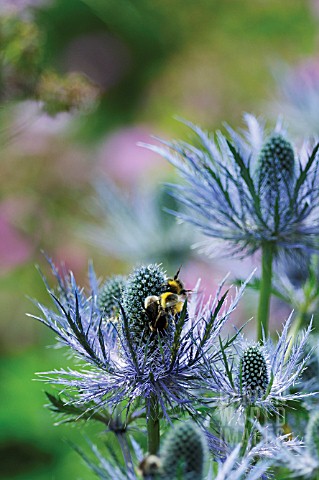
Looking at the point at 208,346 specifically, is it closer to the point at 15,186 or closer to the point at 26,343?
the point at 15,186

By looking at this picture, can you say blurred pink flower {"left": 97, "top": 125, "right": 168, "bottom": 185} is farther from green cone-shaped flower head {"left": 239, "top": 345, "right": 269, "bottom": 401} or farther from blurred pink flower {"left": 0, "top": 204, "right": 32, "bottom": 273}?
green cone-shaped flower head {"left": 239, "top": 345, "right": 269, "bottom": 401}

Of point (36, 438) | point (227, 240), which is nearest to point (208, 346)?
point (227, 240)

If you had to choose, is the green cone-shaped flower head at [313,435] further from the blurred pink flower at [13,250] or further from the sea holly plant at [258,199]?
the blurred pink flower at [13,250]

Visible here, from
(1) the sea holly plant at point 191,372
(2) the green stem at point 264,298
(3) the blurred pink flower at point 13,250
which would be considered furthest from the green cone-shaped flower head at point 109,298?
(3) the blurred pink flower at point 13,250

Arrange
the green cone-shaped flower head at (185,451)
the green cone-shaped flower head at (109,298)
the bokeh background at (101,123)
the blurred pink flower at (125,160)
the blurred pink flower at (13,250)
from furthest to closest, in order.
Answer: the blurred pink flower at (125,160)
the blurred pink flower at (13,250)
the bokeh background at (101,123)
the green cone-shaped flower head at (109,298)
the green cone-shaped flower head at (185,451)

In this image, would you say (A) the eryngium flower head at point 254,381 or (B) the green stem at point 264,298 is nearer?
(A) the eryngium flower head at point 254,381

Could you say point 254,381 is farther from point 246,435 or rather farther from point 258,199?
point 258,199
